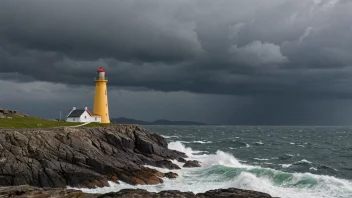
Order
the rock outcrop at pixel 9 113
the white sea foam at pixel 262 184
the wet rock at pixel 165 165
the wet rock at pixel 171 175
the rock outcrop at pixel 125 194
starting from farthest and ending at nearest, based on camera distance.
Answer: the rock outcrop at pixel 9 113
the wet rock at pixel 165 165
the wet rock at pixel 171 175
the white sea foam at pixel 262 184
the rock outcrop at pixel 125 194

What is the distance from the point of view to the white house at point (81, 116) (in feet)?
201

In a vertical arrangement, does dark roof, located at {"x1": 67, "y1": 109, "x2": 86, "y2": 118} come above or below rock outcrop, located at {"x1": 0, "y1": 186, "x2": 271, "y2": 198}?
above

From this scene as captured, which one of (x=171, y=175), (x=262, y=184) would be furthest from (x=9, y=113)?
(x=262, y=184)

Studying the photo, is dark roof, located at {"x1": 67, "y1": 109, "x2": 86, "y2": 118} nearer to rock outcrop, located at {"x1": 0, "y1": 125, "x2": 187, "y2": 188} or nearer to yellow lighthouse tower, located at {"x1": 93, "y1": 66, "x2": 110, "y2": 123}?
yellow lighthouse tower, located at {"x1": 93, "y1": 66, "x2": 110, "y2": 123}

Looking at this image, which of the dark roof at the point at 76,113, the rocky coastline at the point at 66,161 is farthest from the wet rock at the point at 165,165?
the dark roof at the point at 76,113

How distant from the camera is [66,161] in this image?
34.7 metres

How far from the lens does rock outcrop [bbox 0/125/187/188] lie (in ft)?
103

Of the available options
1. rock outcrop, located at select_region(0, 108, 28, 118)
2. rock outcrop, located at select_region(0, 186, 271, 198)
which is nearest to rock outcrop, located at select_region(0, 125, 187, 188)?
rock outcrop, located at select_region(0, 186, 271, 198)

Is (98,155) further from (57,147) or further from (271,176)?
(271,176)

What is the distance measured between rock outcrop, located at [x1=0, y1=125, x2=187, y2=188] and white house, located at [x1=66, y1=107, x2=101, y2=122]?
55.2 feet

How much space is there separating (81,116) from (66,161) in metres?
27.0

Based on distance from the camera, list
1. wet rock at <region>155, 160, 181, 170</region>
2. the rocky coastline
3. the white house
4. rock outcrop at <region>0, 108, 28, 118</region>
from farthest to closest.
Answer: the white house, rock outcrop at <region>0, 108, 28, 118</region>, wet rock at <region>155, 160, 181, 170</region>, the rocky coastline

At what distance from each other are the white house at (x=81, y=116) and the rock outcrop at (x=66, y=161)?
16.8 meters

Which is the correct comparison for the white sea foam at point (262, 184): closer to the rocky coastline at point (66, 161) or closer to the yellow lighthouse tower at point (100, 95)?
the rocky coastline at point (66, 161)
